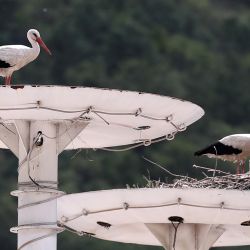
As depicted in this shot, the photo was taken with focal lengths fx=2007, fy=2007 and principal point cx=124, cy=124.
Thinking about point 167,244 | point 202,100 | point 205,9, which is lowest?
point 167,244

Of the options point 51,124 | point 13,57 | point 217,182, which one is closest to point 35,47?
point 13,57

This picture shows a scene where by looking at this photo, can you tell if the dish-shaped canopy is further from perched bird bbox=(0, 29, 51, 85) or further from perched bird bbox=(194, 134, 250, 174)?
perched bird bbox=(194, 134, 250, 174)

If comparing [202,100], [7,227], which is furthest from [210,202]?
[202,100]

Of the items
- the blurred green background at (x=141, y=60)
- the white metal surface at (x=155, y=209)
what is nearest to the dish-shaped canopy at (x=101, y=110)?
the white metal surface at (x=155, y=209)

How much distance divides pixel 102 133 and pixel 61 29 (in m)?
76.7

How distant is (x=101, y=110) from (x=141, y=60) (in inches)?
2986

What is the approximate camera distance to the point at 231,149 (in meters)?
32.3

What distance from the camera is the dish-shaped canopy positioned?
23.8 m

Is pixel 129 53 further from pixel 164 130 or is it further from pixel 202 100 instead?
pixel 164 130

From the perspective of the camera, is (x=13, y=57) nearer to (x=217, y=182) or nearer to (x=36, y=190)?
(x=36, y=190)

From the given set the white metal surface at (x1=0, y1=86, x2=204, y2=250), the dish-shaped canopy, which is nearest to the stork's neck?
the dish-shaped canopy

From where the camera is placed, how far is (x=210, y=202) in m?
25.6

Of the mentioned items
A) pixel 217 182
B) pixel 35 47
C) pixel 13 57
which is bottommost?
pixel 217 182

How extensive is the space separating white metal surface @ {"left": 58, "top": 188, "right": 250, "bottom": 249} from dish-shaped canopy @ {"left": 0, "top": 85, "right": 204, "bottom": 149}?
85cm
